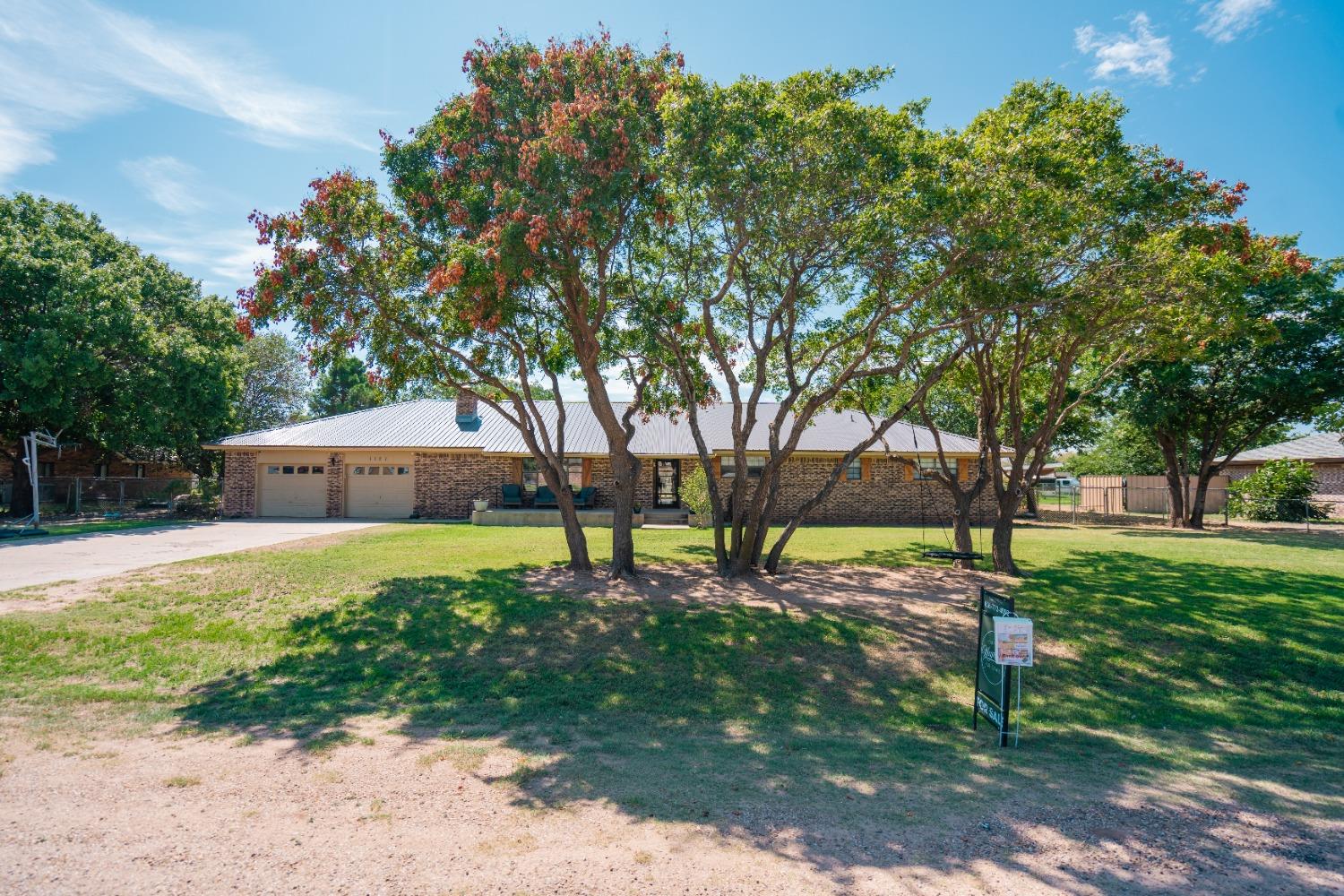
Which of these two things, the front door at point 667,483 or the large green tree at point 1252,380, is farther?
the front door at point 667,483

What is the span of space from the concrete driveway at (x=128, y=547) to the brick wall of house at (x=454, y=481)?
2717 millimetres

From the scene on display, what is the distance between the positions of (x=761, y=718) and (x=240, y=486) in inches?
880

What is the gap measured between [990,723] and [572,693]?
3648 mm

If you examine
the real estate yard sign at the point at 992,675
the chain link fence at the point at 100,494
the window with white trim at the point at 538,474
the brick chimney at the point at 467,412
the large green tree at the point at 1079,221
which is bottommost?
the real estate yard sign at the point at 992,675

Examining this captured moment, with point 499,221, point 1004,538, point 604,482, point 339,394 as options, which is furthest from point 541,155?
point 339,394

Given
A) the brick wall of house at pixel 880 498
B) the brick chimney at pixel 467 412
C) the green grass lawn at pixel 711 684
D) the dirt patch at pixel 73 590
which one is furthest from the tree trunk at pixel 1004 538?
the brick chimney at pixel 467 412

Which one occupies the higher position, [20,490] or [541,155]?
[541,155]

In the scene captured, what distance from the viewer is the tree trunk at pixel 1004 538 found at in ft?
41.7

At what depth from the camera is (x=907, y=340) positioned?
11.2 metres

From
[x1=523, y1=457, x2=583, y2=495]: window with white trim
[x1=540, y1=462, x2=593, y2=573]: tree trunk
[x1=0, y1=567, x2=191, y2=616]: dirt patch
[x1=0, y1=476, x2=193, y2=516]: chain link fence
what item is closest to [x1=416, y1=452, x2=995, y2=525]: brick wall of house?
[x1=523, y1=457, x2=583, y2=495]: window with white trim

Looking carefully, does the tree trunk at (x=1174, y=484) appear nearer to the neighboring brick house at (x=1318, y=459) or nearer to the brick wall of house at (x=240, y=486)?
the neighboring brick house at (x=1318, y=459)

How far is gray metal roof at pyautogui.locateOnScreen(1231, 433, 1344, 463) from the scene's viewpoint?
3152 cm

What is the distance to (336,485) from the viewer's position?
23.4m

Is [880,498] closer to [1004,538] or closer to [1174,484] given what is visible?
[1004,538]
